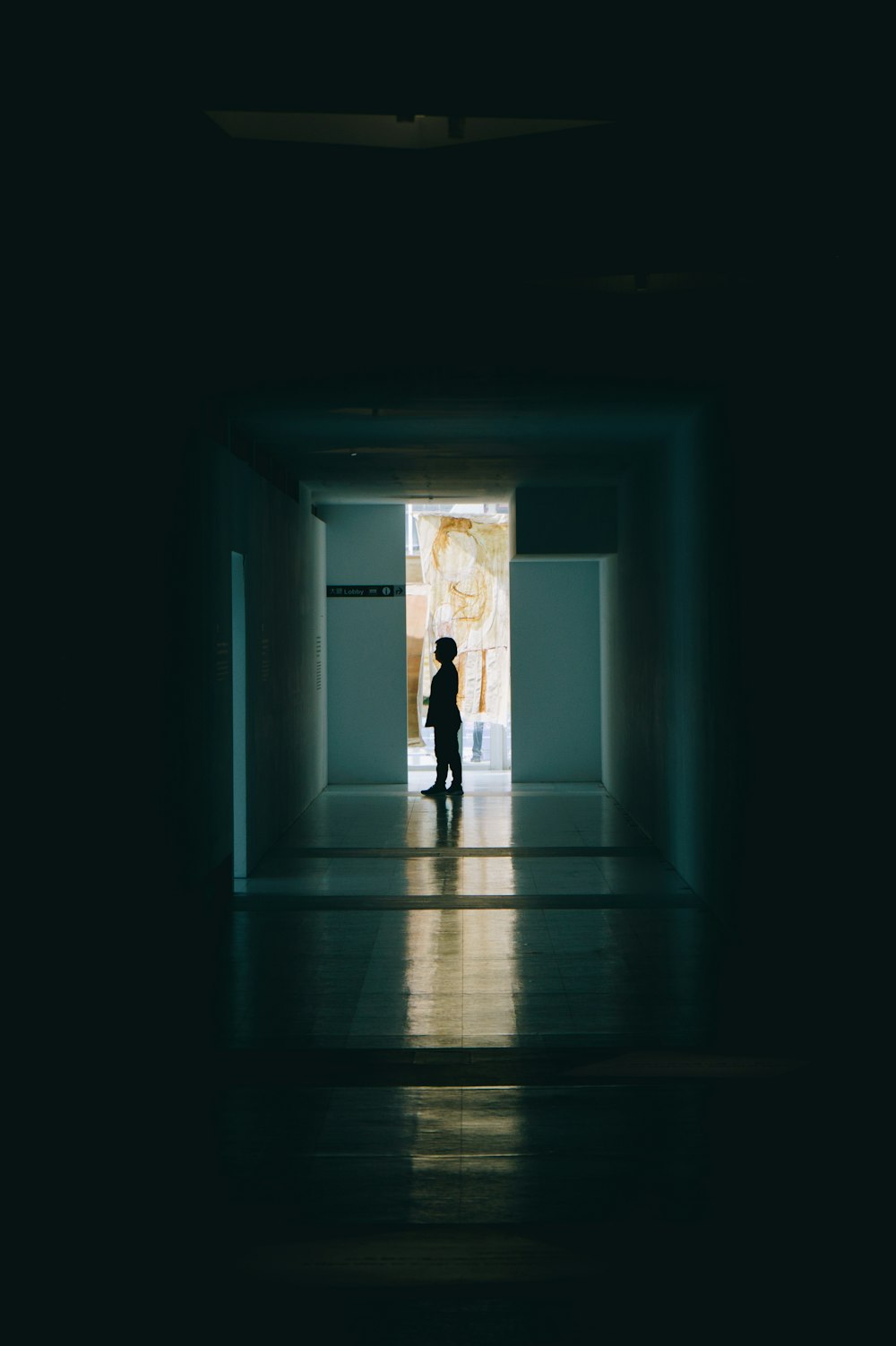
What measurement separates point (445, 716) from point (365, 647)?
1983 mm

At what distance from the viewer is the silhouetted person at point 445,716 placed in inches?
615

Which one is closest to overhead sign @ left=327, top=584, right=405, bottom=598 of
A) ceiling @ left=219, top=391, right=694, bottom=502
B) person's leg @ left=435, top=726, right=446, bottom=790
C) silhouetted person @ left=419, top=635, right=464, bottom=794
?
silhouetted person @ left=419, top=635, right=464, bottom=794

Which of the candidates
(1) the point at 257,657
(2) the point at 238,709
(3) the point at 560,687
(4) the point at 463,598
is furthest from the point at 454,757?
(2) the point at 238,709

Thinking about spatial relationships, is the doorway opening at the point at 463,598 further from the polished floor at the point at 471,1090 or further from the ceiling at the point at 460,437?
the polished floor at the point at 471,1090

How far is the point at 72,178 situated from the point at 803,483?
387 cm

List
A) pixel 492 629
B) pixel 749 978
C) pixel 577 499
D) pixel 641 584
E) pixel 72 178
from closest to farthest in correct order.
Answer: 1. pixel 72 178
2. pixel 749 978
3. pixel 641 584
4. pixel 577 499
5. pixel 492 629

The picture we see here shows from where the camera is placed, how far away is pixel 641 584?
12.1 meters

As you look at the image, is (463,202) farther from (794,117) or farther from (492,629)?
(492,629)

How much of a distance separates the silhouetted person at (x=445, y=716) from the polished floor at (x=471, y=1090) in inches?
230

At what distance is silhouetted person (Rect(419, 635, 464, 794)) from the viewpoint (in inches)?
615

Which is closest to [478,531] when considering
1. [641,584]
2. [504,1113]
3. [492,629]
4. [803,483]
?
[492,629]

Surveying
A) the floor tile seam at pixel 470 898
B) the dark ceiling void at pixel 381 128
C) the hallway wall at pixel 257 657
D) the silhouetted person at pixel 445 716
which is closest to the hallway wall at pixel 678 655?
the floor tile seam at pixel 470 898

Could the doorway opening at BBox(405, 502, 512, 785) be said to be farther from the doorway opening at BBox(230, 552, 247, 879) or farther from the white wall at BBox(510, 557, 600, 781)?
the doorway opening at BBox(230, 552, 247, 879)

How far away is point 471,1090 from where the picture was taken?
543cm
